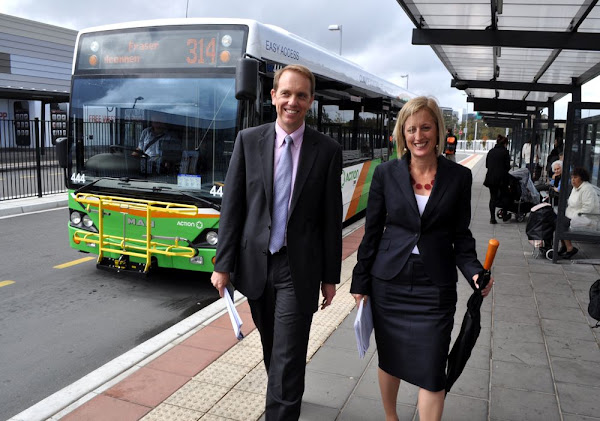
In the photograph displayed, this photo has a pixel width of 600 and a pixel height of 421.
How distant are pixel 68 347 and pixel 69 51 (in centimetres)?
3078

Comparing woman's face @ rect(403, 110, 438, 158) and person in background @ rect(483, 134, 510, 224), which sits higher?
woman's face @ rect(403, 110, 438, 158)

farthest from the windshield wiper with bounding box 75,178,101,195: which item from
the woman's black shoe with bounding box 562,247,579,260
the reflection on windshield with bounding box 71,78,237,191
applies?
the woman's black shoe with bounding box 562,247,579,260

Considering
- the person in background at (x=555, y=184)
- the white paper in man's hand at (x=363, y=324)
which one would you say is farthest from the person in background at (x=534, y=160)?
the white paper in man's hand at (x=363, y=324)

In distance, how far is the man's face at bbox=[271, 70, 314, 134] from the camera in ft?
9.19

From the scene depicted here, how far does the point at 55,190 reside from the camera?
627 inches

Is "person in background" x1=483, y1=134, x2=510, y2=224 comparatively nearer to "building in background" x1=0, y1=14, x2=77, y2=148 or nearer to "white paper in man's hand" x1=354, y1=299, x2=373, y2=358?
"white paper in man's hand" x1=354, y1=299, x2=373, y2=358

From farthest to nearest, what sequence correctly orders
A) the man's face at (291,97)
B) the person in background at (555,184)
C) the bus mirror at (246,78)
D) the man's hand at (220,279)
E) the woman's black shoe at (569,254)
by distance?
the person in background at (555,184) → the woman's black shoe at (569,254) → the bus mirror at (246,78) → the man's hand at (220,279) → the man's face at (291,97)

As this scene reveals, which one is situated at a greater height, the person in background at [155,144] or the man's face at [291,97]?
the man's face at [291,97]

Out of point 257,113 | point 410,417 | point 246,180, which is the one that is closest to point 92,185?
point 257,113

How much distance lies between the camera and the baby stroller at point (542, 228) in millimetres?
8454

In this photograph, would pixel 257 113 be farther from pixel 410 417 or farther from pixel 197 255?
pixel 410 417

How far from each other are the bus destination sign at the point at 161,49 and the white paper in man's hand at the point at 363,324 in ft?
11.9

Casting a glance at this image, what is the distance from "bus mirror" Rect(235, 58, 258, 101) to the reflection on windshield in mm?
333

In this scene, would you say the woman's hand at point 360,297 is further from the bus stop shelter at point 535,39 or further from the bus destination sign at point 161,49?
the bus stop shelter at point 535,39
